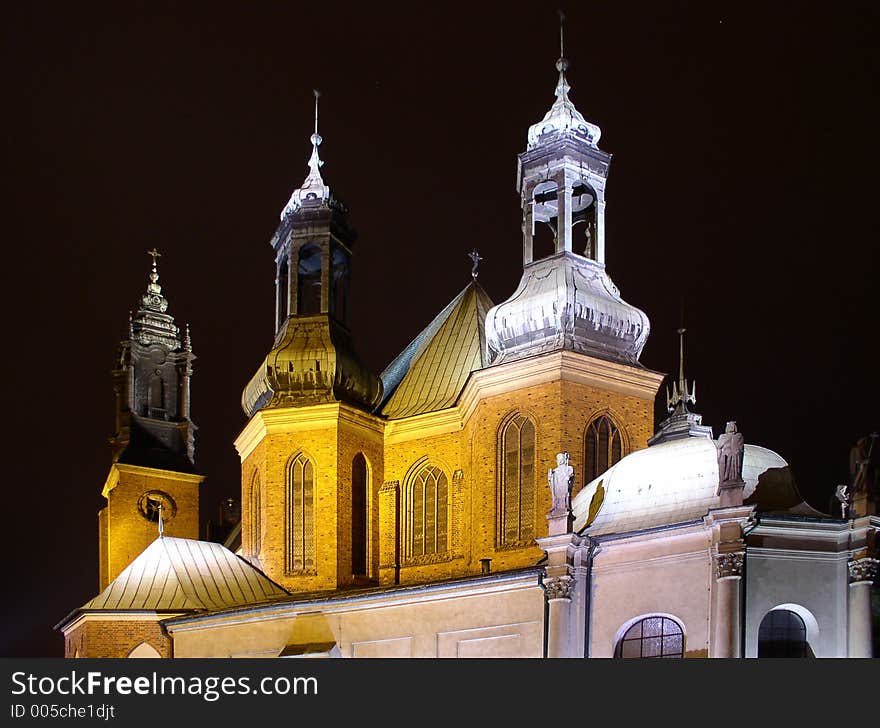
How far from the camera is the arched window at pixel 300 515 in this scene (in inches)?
1687

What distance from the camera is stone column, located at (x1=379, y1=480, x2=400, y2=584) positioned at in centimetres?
4288

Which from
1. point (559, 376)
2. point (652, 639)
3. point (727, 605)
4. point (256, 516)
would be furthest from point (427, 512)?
point (727, 605)

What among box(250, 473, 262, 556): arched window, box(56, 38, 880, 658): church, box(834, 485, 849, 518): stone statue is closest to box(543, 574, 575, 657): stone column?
box(56, 38, 880, 658): church

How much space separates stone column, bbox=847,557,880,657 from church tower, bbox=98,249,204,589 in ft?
81.5

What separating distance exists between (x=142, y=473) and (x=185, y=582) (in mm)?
8226

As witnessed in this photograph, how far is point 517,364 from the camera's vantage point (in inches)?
1550

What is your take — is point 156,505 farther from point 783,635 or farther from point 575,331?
point 783,635

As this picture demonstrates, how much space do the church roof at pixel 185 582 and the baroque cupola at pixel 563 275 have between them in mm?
8563

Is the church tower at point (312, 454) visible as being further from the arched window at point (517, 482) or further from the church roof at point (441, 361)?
the arched window at point (517, 482)

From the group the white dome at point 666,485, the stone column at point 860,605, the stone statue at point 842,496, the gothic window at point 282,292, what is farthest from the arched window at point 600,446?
the gothic window at point 282,292

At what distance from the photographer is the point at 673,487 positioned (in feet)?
105

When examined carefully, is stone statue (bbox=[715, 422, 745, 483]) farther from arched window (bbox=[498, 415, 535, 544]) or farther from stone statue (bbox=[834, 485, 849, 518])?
arched window (bbox=[498, 415, 535, 544])
